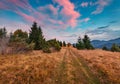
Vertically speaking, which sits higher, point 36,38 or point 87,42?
point 36,38

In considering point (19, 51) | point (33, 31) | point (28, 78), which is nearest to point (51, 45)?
point (33, 31)

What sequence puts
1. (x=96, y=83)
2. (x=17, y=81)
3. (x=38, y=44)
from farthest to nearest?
(x=38, y=44) < (x=17, y=81) < (x=96, y=83)

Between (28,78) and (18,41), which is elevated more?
(18,41)

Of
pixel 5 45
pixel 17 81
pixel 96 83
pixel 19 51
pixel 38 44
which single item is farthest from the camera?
pixel 38 44

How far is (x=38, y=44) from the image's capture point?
4256 centimetres

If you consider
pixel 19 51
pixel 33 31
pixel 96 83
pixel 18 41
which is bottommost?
pixel 96 83

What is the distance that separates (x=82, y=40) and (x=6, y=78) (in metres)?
54.3

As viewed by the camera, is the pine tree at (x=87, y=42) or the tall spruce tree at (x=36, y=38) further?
the pine tree at (x=87, y=42)

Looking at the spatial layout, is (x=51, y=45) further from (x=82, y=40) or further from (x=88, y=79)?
(x=88, y=79)

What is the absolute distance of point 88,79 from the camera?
9.70m

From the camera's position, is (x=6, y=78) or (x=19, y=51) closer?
(x=6, y=78)

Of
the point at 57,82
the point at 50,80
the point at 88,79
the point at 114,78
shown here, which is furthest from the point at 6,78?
the point at 114,78

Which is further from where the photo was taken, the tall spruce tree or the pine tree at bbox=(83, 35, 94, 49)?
the pine tree at bbox=(83, 35, 94, 49)

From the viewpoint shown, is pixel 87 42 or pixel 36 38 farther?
pixel 87 42
